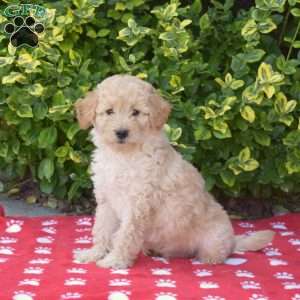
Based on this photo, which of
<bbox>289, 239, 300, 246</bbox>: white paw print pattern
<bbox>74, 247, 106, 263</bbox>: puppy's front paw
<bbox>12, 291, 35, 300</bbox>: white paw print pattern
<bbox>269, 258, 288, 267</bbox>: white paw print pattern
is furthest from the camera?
<bbox>289, 239, 300, 246</bbox>: white paw print pattern

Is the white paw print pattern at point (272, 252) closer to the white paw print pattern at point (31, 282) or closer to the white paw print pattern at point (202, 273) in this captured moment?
the white paw print pattern at point (202, 273)

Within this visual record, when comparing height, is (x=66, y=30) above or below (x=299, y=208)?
above

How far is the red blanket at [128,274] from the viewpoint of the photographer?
13.2 feet

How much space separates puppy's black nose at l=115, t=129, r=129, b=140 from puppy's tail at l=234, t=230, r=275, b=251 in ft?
3.92

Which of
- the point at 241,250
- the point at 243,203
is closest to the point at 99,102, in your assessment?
the point at 241,250

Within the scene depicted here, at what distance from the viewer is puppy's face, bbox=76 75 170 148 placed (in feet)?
14.1

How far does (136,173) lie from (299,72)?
1.93 metres

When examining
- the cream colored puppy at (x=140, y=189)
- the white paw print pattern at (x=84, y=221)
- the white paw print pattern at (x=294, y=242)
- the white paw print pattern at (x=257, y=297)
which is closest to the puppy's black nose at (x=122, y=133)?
the cream colored puppy at (x=140, y=189)

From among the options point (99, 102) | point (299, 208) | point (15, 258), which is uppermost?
point (99, 102)

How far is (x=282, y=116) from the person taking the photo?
561 cm

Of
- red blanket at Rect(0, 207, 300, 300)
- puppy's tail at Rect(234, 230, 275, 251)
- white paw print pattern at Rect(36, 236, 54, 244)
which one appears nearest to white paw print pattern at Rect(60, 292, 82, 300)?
red blanket at Rect(0, 207, 300, 300)

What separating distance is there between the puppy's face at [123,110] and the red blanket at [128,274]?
79cm

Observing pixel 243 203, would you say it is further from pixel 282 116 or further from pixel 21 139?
pixel 21 139

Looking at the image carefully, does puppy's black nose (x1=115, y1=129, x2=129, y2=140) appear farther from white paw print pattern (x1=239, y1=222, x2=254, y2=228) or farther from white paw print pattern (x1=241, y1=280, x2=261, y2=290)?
white paw print pattern (x1=239, y1=222, x2=254, y2=228)
